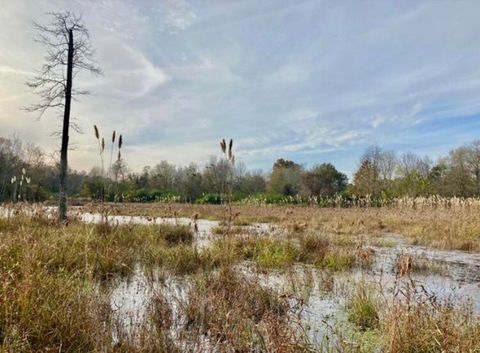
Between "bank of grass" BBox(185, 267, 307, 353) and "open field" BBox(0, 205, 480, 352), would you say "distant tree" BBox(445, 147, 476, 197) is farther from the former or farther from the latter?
"bank of grass" BBox(185, 267, 307, 353)

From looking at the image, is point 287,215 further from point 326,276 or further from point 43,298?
point 43,298

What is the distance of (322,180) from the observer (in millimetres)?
44844

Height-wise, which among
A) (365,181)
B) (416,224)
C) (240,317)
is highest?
(365,181)

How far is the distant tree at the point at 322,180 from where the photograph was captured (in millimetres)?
44312

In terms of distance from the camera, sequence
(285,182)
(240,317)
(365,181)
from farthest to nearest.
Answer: (285,182), (365,181), (240,317)

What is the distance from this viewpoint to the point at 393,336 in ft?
8.97

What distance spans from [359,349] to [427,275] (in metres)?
3.88

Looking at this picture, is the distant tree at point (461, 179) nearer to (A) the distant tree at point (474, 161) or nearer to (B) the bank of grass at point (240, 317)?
(A) the distant tree at point (474, 161)

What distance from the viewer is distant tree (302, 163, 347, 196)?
44312 mm

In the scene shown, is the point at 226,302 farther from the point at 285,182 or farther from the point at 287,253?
the point at 285,182

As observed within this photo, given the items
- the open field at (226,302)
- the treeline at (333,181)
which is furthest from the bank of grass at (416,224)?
the treeline at (333,181)

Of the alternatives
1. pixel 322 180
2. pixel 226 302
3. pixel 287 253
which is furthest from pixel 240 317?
pixel 322 180

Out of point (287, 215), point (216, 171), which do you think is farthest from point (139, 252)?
point (287, 215)

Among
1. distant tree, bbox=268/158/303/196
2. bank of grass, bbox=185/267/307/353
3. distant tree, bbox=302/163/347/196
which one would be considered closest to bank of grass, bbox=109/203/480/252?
bank of grass, bbox=185/267/307/353
